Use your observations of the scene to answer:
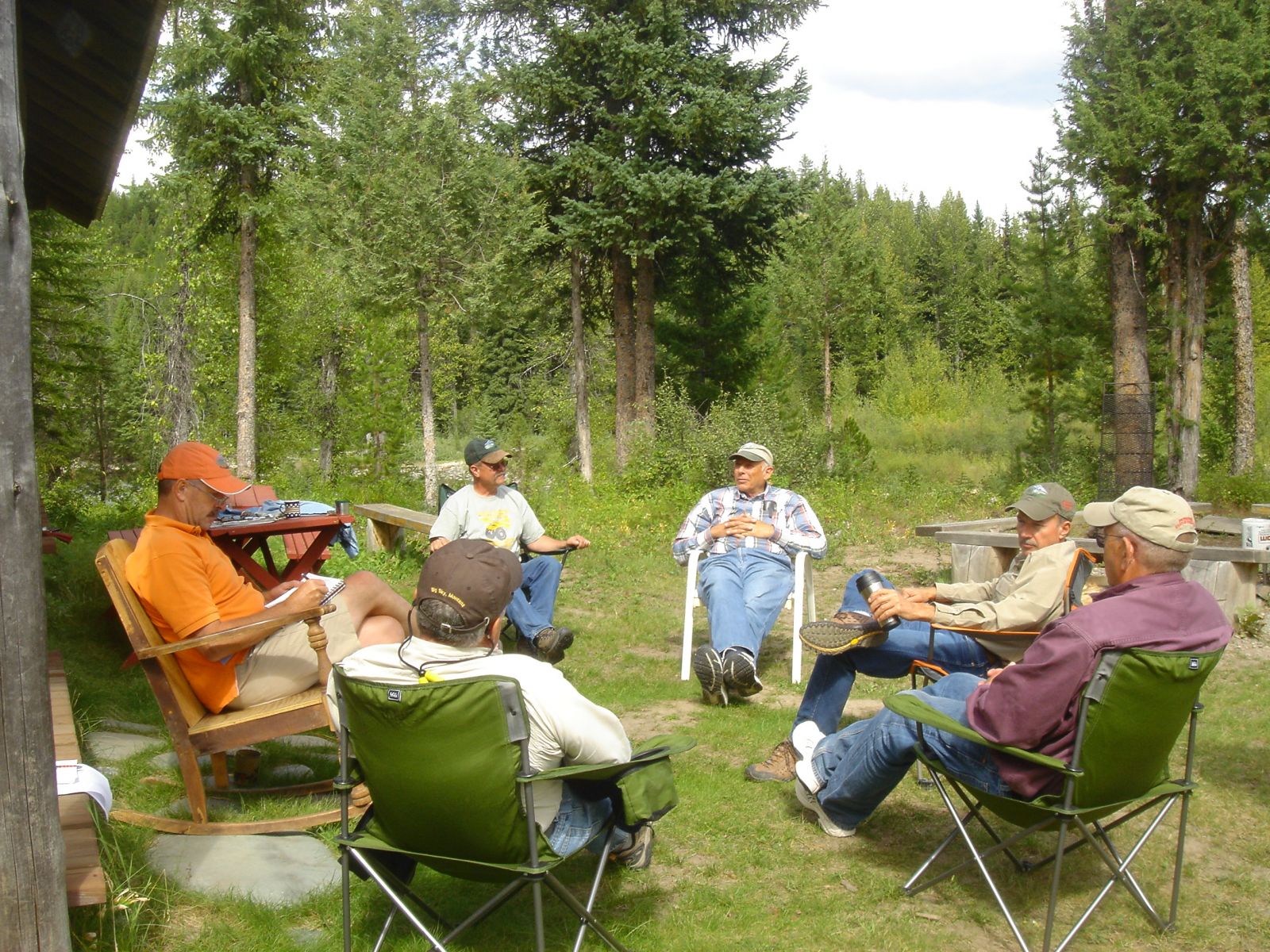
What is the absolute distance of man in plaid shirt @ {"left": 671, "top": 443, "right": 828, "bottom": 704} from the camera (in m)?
5.40

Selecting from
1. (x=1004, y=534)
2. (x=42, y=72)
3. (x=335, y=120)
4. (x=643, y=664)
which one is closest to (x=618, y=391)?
(x=335, y=120)

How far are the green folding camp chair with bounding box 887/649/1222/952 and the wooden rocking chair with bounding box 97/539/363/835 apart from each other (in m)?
1.88

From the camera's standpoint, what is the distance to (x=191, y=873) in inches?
126

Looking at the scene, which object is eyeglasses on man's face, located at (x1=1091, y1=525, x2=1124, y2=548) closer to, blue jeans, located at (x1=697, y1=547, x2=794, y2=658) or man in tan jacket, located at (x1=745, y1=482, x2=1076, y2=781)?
man in tan jacket, located at (x1=745, y1=482, x2=1076, y2=781)

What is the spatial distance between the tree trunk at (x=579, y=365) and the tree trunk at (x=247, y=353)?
16.2 feet

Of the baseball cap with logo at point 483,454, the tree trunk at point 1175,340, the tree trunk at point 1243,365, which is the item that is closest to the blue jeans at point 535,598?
the baseball cap with logo at point 483,454

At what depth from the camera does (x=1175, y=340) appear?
15008mm

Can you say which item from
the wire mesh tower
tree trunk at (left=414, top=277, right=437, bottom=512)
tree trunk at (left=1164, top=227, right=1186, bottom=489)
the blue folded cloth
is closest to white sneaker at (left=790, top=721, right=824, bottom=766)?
the blue folded cloth

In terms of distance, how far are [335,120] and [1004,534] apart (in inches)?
Result: 437

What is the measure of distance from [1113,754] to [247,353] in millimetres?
14768

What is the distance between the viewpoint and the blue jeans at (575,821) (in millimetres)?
2762

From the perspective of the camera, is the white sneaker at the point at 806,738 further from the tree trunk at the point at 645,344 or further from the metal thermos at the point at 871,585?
the tree trunk at the point at 645,344

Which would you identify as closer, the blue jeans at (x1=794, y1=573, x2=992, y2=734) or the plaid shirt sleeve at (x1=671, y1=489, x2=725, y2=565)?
the blue jeans at (x1=794, y1=573, x2=992, y2=734)

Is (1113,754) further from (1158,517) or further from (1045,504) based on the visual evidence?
(1045,504)
